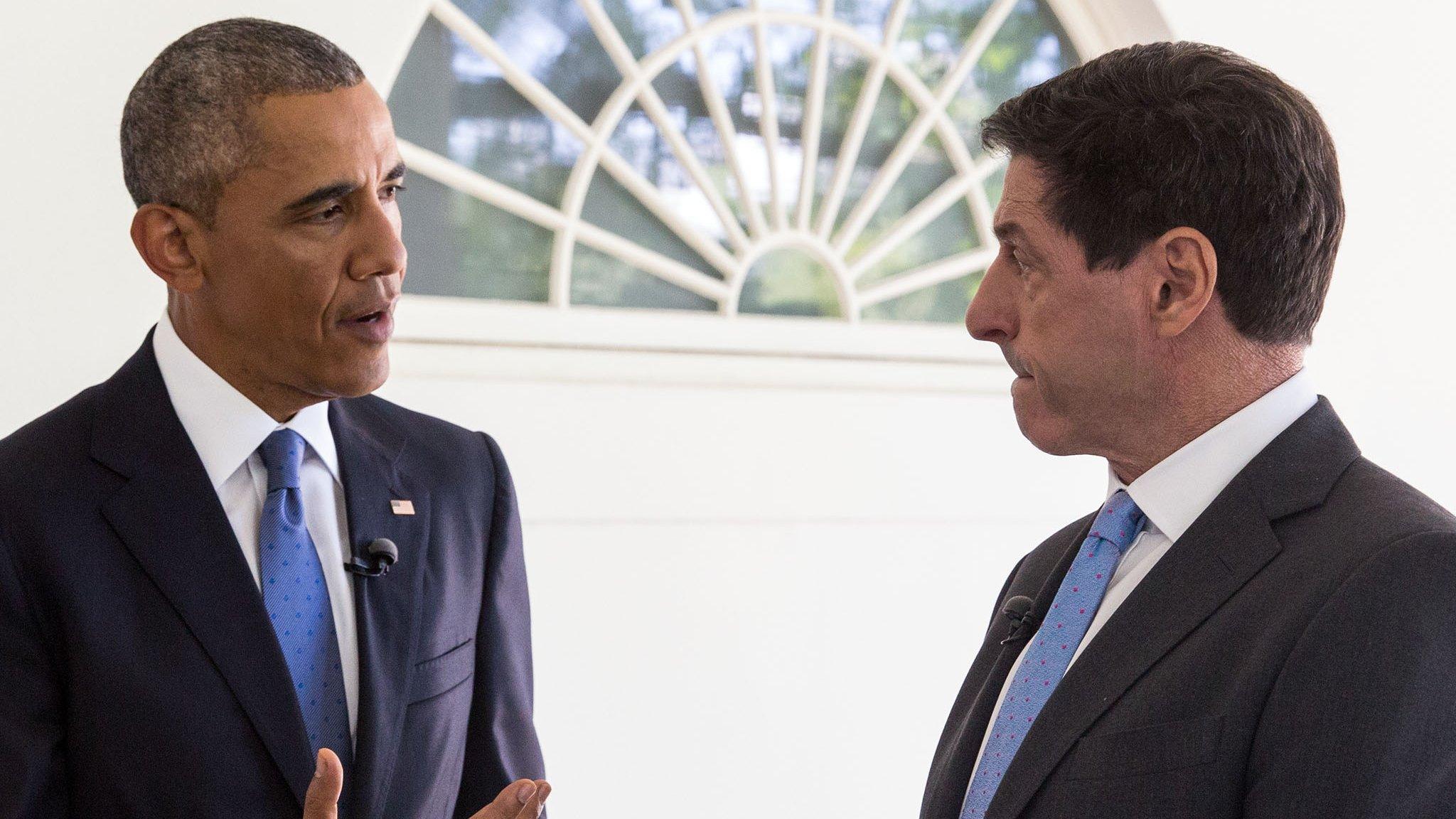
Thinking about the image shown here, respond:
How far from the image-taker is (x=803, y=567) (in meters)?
3.70

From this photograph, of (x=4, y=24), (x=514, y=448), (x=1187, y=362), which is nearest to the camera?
(x=1187, y=362)

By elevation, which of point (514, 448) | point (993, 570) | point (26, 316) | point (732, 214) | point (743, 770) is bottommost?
point (743, 770)

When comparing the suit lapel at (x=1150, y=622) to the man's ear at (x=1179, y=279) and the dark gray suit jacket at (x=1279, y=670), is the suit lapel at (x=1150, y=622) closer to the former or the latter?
the dark gray suit jacket at (x=1279, y=670)

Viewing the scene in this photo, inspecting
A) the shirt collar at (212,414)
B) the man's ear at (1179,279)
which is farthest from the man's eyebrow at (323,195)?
the man's ear at (1179,279)

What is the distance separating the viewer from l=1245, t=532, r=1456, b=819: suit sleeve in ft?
4.17

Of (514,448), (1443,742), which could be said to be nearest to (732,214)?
(514,448)

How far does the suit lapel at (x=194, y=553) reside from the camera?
1651 mm

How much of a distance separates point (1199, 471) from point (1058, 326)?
222mm

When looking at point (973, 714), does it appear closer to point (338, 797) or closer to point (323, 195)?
point (338, 797)

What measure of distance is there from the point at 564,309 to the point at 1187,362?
2.09 metres

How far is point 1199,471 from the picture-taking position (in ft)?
5.18

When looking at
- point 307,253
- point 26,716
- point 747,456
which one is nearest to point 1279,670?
point 307,253

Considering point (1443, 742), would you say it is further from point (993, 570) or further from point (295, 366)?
point (993, 570)

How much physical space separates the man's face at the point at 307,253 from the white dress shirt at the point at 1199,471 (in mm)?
928
